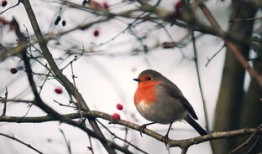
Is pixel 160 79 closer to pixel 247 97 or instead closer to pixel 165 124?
→ pixel 165 124

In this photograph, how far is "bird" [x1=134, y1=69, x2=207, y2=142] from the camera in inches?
239

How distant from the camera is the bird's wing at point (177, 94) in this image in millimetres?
6215

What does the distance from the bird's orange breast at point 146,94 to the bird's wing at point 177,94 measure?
0.60 ft

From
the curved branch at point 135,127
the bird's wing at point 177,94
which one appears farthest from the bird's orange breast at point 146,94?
the curved branch at point 135,127

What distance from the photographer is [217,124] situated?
6.68 m

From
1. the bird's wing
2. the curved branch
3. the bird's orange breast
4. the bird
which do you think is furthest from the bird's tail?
the curved branch

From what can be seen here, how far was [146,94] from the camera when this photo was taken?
6.14 meters

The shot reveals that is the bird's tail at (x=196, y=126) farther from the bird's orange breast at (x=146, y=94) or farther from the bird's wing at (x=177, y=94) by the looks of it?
the bird's orange breast at (x=146, y=94)

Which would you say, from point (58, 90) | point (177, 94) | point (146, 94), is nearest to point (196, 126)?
point (177, 94)

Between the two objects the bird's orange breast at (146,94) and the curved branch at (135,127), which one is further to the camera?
the bird's orange breast at (146,94)

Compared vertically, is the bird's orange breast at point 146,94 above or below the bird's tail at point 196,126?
above

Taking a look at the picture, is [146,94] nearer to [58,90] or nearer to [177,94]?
[177,94]

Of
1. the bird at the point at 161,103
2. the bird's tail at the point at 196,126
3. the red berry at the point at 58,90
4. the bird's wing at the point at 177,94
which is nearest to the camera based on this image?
the red berry at the point at 58,90

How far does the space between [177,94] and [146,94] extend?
18.2 inches
